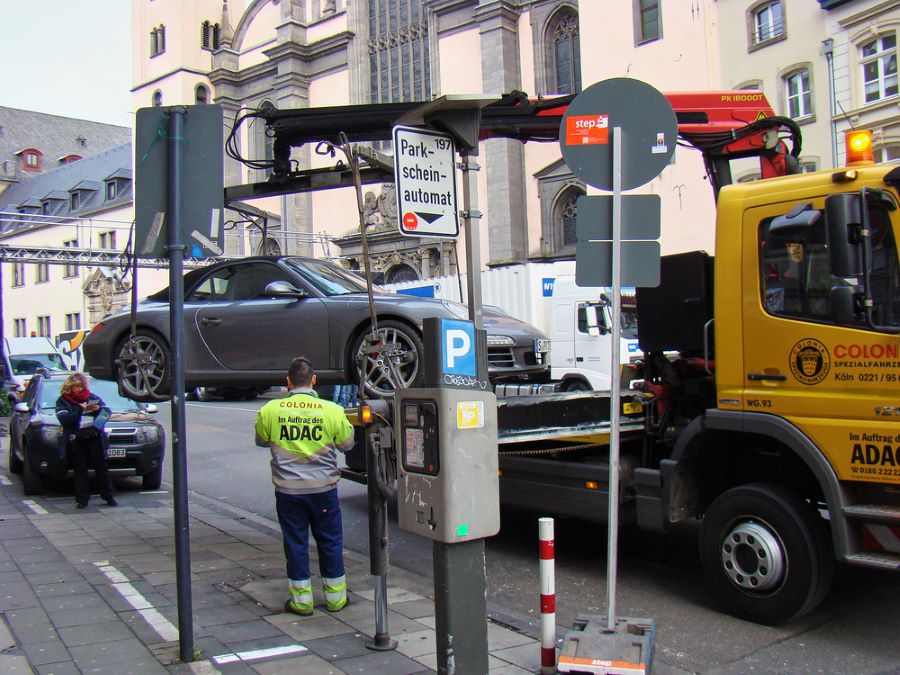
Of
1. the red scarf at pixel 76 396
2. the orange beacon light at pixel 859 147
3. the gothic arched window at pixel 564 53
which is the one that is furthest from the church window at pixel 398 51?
the orange beacon light at pixel 859 147

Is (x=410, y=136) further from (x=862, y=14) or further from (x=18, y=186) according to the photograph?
(x=18, y=186)

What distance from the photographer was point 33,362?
25859 millimetres

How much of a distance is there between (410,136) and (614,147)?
4.07 feet

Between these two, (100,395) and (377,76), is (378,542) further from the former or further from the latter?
(377,76)

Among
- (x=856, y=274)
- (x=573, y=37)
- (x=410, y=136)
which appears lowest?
(x=856, y=274)

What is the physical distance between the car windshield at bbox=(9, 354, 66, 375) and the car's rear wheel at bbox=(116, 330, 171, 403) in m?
19.8

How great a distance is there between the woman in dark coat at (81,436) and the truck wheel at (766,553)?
709 cm

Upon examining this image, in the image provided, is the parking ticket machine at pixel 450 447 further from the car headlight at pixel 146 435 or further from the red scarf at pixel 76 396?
the car headlight at pixel 146 435

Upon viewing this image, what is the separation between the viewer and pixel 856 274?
183 inches

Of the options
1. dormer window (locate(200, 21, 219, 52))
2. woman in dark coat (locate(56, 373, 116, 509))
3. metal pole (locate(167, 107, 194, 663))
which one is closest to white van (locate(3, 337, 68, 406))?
woman in dark coat (locate(56, 373, 116, 509))

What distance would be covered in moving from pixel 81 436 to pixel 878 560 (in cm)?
828

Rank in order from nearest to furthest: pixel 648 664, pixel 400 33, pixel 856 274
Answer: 1. pixel 648 664
2. pixel 856 274
3. pixel 400 33

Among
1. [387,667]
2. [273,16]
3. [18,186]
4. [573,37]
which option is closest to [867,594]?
A: [387,667]

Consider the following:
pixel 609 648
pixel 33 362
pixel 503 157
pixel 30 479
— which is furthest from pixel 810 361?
pixel 503 157
